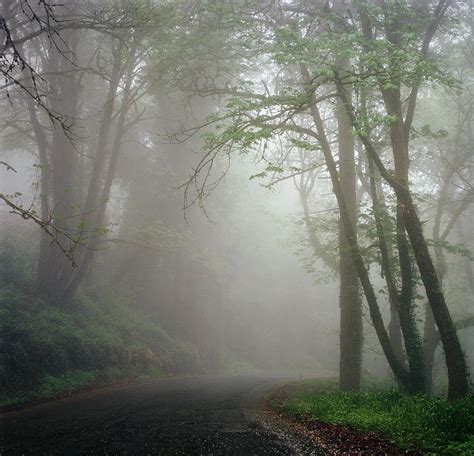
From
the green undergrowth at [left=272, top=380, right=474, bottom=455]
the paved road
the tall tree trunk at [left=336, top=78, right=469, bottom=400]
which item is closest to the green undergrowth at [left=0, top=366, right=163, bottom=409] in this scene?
the paved road

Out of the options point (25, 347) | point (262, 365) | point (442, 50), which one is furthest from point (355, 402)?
point (262, 365)

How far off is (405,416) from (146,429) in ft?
15.2

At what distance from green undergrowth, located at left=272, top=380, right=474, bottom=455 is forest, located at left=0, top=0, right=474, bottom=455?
47 millimetres

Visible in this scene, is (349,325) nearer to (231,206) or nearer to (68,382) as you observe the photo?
(68,382)

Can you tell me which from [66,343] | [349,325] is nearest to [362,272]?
[349,325]

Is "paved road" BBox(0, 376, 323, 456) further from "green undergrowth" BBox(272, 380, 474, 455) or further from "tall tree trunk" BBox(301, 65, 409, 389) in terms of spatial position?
"tall tree trunk" BBox(301, 65, 409, 389)

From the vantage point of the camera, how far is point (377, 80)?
938 cm

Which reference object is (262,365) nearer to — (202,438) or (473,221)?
(473,221)

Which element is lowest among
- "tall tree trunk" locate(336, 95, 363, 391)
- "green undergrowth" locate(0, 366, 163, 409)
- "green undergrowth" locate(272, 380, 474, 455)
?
"green undergrowth" locate(0, 366, 163, 409)

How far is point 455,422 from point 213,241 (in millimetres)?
24221

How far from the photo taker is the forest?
896cm

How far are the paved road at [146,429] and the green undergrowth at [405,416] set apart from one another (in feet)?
3.65

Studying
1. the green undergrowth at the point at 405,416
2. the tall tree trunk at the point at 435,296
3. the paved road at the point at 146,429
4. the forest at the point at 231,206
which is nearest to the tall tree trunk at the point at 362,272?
the forest at the point at 231,206

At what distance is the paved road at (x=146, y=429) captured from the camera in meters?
6.41
